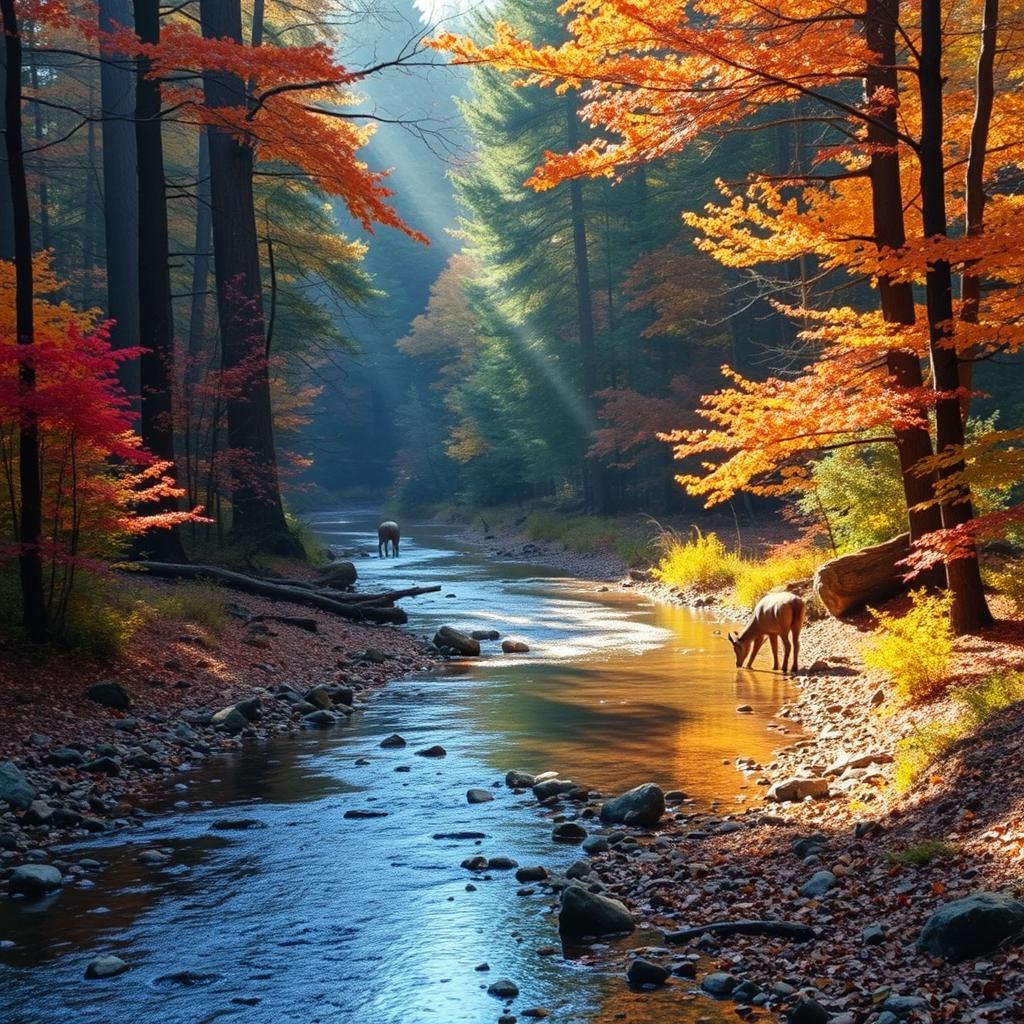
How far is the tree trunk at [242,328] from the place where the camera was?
1841 cm

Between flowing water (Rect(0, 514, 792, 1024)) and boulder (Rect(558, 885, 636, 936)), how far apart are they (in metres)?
0.11

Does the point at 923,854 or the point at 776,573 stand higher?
the point at 776,573

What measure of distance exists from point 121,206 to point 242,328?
333 cm

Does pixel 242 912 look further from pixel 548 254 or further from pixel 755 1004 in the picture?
pixel 548 254

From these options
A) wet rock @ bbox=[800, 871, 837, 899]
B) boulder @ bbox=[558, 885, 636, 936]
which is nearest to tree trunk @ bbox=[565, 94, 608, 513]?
wet rock @ bbox=[800, 871, 837, 899]

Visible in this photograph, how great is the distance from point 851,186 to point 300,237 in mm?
15041

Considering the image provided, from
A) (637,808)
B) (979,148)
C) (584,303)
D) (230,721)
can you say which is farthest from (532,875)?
(584,303)

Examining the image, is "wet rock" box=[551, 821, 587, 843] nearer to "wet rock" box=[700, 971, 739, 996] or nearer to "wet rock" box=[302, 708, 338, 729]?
"wet rock" box=[700, 971, 739, 996]

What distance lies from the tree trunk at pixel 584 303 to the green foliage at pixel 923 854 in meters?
27.1

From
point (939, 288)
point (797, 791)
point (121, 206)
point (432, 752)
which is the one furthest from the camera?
point (121, 206)

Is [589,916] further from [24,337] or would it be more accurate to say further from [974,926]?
[24,337]

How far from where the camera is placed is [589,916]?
18.8 feet

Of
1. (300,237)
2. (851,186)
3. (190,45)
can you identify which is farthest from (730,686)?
(300,237)

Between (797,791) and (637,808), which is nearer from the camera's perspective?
(637,808)
